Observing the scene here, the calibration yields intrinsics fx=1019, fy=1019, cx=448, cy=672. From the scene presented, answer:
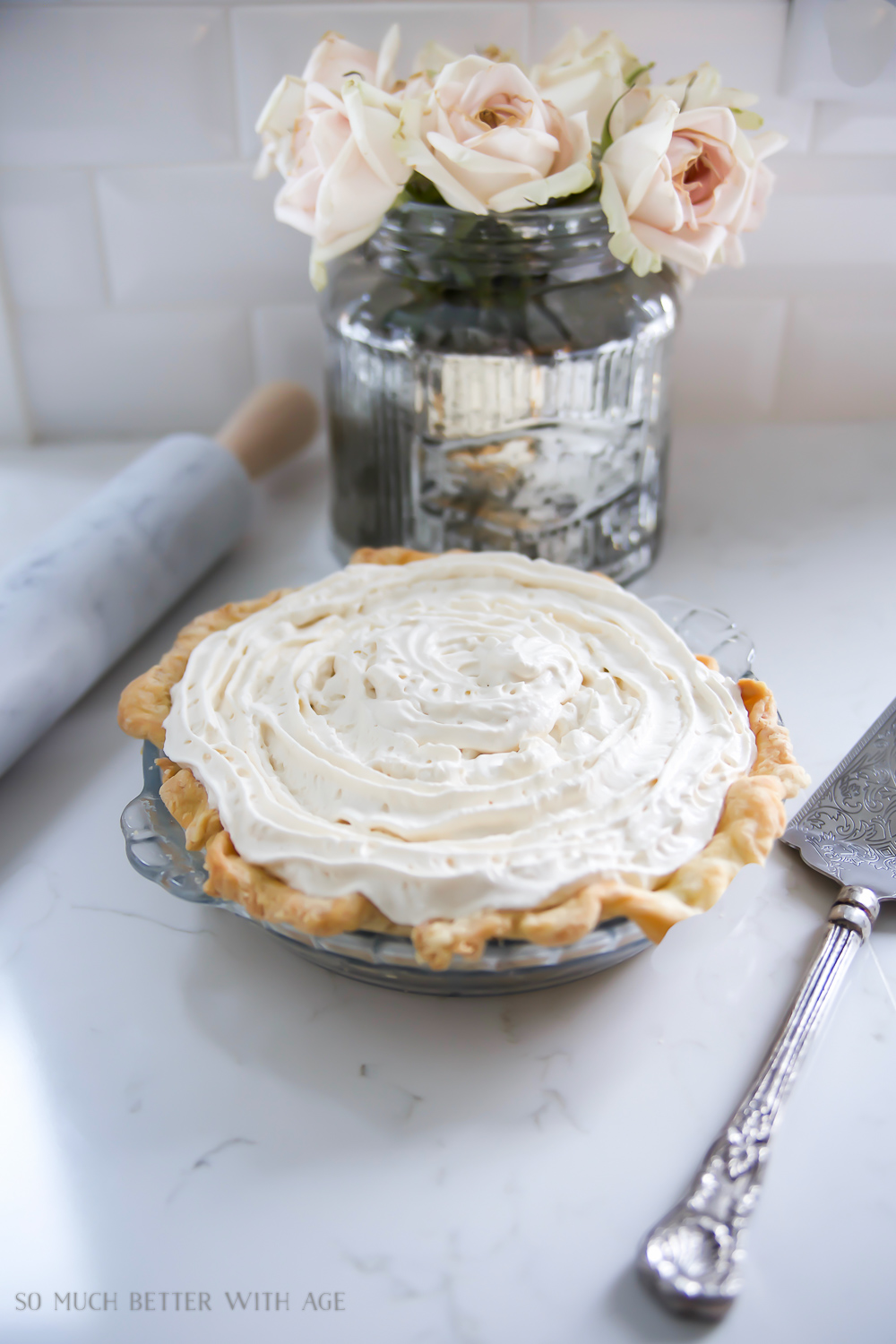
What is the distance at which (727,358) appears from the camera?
1271 millimetres

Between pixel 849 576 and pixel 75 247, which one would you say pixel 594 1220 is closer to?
pixel 849 576

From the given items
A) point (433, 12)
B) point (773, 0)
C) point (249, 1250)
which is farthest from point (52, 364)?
point (249, 1250)

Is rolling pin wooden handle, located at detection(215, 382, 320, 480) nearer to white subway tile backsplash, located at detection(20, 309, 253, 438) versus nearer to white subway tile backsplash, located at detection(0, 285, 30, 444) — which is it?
white subway tile backsplash, located at detection(20, 309, 253, 438)

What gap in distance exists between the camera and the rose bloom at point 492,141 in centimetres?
75

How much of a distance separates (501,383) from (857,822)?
46 cm

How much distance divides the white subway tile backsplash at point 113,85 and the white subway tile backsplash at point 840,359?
0.71 meters

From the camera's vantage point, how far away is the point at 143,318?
1.21 metres

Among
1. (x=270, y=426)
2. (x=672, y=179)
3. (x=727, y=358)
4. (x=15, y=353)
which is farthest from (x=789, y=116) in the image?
Answer: (x=15, y=353)

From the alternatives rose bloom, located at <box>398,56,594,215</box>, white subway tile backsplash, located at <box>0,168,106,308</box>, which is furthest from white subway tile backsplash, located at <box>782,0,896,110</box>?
white subway tile backsplash, located at <box>0,168,106,308</box>

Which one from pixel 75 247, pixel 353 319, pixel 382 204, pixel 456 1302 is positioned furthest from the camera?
pixel 75 247

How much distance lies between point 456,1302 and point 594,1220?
0.26 ft

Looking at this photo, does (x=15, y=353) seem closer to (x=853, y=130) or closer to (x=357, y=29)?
(x=357, y=29)

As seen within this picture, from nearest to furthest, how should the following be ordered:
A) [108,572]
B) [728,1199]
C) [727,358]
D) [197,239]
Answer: [728,1199]
[108,572]
[197,239]
[727,358]

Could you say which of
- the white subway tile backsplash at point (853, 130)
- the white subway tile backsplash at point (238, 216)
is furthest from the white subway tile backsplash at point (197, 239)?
the white subway tile backsplash at point (853, 130)
